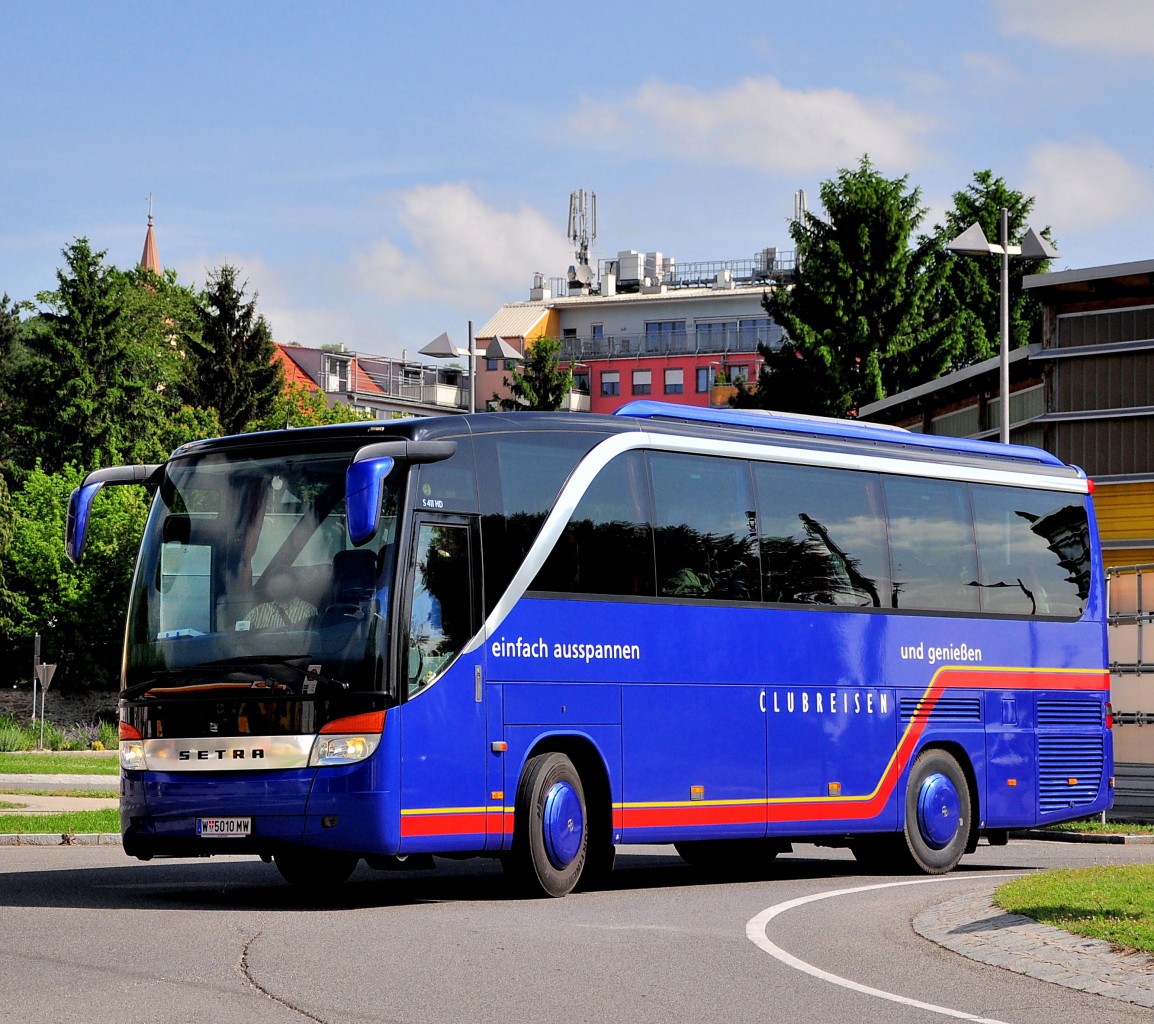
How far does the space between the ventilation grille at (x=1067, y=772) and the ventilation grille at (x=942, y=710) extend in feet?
3.68

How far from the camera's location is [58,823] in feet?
75.0

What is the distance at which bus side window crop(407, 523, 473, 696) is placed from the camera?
14.6 meters

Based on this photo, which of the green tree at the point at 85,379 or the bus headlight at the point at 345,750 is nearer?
the bus headlight at the point at 345,750

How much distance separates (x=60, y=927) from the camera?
40.8 ft

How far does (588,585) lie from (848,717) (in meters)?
3.83

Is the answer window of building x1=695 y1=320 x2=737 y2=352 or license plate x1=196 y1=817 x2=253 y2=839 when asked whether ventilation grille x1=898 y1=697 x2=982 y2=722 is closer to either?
license plate x1=196 y1=817 x2=253 y2=839

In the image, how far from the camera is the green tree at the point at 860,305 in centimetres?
6588

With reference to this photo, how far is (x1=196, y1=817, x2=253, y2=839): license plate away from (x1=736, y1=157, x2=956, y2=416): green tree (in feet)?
172

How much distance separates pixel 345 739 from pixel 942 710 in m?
7.65

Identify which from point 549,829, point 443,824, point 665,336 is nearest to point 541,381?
point 665,336

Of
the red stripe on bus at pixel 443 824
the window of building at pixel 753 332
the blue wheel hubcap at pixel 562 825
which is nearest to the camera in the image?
the red stripe on bus at pixel 443 824

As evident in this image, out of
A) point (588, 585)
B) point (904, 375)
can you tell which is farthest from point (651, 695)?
point (904, 375)

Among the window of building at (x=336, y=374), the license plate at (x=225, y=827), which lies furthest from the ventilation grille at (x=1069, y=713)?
the window of building at (x=336, y=374)

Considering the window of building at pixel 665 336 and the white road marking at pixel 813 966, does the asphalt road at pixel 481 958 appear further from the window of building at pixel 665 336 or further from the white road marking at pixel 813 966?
the window of building at pixel 665 336
